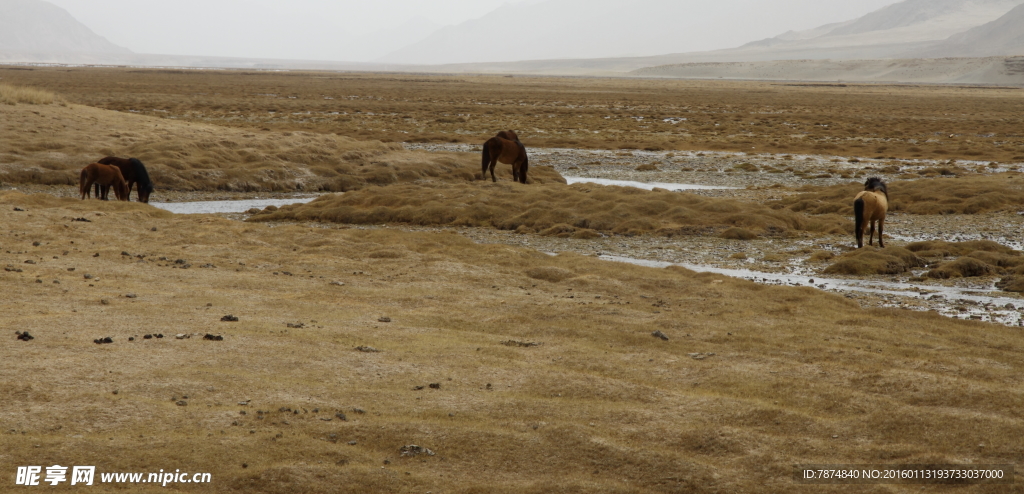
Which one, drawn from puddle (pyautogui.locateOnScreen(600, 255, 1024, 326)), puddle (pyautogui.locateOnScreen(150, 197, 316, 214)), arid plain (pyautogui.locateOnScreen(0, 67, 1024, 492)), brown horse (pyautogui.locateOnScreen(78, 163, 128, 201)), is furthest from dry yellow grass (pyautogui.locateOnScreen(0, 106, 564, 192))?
puddle (pyautogui.locateOnScreen(600, 255, 1024, 326))

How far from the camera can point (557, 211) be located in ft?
61.7

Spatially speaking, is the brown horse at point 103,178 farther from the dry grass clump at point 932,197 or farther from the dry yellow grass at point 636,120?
the dry yellow grass at point 636,120

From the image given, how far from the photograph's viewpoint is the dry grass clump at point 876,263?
45.5 feet

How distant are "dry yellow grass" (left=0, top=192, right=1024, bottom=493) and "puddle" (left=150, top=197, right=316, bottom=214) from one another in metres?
7.53

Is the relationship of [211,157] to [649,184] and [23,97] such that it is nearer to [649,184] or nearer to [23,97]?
[23,97]

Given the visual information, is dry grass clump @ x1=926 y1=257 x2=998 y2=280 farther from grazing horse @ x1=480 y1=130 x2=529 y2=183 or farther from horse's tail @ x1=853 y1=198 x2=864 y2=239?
grazing horse @ x1=480 y1=130 x2=529 y2=183

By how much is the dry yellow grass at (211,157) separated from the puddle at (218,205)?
1.57 metres

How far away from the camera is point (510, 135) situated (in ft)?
79.3

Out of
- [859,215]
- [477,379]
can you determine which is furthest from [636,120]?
[477,379]

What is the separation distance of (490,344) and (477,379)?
123 centimetres

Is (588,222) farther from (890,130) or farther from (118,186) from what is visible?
(890,130)

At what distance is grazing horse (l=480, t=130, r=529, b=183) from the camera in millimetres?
23734

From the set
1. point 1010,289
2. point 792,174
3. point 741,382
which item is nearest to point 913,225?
point 1010,289

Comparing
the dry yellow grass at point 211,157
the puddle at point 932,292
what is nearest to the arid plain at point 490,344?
the dry yellow grass at point 211,157
